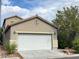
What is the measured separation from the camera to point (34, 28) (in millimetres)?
26703

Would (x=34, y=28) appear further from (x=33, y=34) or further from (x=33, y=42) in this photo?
(x=33, y=42)

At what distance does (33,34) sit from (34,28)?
84 cm

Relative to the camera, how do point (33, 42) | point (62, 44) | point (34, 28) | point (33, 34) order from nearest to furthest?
point (33, 42) < point (33, 34) < point (34, 28) < point (62, 44)

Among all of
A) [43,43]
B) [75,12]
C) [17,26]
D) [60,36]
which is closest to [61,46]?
[60,36]

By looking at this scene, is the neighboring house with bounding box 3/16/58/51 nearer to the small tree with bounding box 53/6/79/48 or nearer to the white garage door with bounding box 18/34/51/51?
the white garage door with bounding box 18/34/51/51

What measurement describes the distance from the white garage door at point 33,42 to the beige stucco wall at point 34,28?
684 mm

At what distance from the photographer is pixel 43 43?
26781mm

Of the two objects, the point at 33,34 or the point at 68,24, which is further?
the point at 68,24

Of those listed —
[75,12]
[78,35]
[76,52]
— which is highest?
[75,12]

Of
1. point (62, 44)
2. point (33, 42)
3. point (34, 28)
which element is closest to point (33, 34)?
point (34, 28)

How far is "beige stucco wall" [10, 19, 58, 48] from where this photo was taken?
25.6 meters

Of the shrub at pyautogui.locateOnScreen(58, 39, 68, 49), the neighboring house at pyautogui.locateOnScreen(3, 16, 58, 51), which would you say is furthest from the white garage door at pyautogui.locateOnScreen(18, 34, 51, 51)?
the shrub at pyautogui.locateOnScreen(58, 39, 68, 49)

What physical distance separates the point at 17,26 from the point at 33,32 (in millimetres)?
2316

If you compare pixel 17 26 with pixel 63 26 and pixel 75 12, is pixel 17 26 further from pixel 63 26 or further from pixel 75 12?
pixel 75 12
